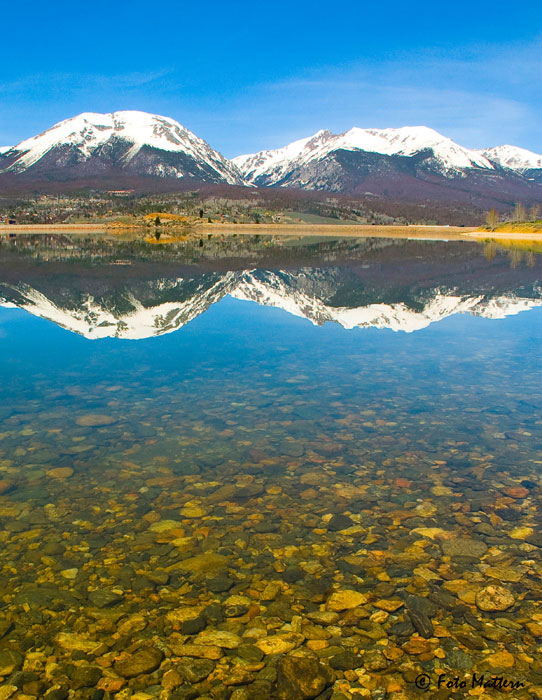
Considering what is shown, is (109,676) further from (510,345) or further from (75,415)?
(510,345)

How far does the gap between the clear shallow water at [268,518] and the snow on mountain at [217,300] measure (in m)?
4.43

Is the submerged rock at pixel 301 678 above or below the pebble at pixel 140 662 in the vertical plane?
below

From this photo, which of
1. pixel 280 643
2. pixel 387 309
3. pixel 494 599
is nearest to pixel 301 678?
pixel 280 643

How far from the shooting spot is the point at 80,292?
3269 centimetres

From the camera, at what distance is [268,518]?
8656 mm

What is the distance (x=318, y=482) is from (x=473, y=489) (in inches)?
102

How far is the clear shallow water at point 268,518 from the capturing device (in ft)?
19.2

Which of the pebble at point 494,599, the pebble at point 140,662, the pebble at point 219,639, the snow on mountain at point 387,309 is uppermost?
the snow on mountain at point 387,309

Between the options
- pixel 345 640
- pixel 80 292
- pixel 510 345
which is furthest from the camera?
pixel 80 292

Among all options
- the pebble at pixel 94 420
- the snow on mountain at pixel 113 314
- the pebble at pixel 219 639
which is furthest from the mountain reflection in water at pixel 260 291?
the pebble at pixel 219 639

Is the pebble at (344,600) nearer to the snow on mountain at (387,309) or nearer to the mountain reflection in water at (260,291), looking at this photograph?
the mountain reflection in water at (260,291)

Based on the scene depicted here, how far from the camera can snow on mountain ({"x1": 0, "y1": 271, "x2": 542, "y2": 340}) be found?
2394 centimetres

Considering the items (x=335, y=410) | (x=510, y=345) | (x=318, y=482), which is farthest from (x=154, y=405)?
(x=510, y=345)

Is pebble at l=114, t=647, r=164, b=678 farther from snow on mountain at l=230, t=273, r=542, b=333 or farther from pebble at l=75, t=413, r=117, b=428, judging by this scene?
snow on mountain at l=230, t=273, r=542, b=333
